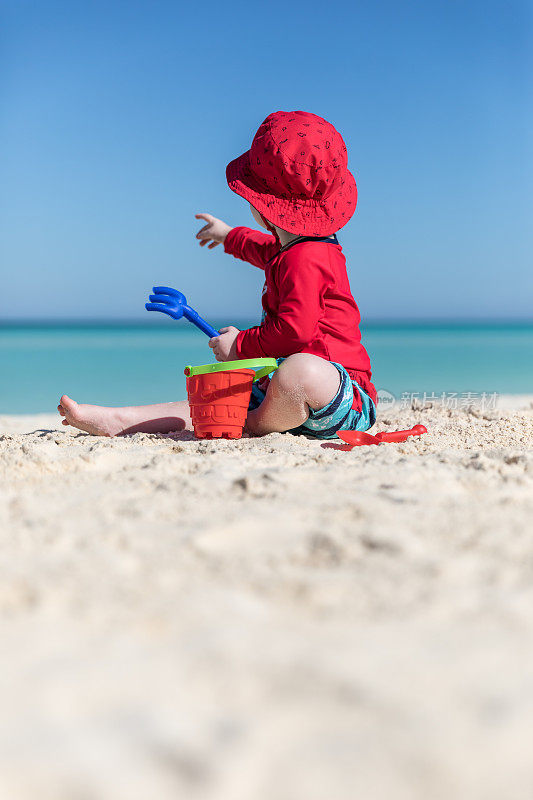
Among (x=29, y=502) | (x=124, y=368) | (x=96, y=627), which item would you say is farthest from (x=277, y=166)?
(x=124, y=368)

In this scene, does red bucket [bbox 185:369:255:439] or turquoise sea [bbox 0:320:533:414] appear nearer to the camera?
red bucket [bbox 185:369:255:439]

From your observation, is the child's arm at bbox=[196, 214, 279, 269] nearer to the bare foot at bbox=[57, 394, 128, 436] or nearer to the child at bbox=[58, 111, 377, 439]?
the child at bbox=[58, 111, 377, 439]

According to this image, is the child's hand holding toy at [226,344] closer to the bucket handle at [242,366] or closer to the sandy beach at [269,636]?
the bucket handle at [242,366]

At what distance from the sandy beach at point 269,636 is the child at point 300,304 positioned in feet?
2.30

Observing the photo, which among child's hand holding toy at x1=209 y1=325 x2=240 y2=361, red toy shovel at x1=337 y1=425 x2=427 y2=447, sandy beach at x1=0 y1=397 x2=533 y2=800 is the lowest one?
sandy beach at x1=0 y1=397 x2=533 y2=800

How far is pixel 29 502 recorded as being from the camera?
116cm

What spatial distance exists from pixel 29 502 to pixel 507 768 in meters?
0.87

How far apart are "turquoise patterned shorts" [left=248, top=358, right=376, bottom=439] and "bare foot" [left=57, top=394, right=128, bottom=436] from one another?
1.49 feet

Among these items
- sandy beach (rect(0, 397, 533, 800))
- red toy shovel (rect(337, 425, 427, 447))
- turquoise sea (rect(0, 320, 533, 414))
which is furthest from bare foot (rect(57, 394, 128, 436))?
turquoise sea (rect(0, 320, 533, 414))

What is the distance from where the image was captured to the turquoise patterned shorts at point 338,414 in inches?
78.4

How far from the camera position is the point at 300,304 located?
6.51 ft

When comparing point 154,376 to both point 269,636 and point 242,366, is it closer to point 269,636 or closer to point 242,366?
point 242,366

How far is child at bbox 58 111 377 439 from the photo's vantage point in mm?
1975

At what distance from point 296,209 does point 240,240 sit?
53cm
